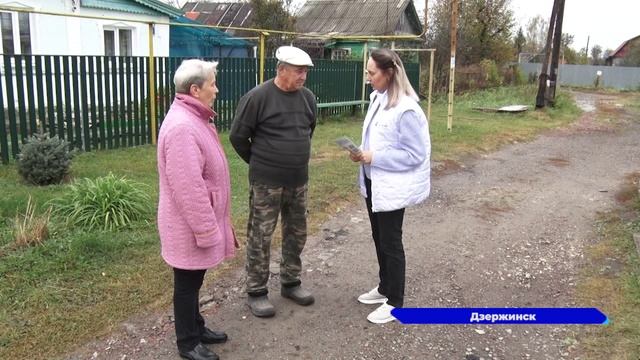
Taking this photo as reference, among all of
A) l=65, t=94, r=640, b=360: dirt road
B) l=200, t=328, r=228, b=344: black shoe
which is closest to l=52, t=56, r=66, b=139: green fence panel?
l=65, t=94, r=640, b=360: dirt road

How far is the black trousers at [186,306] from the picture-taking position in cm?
293

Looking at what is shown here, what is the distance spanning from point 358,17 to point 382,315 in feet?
101

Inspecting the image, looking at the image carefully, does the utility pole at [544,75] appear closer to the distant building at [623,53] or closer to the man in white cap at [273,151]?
the man in white cap at [273,151]

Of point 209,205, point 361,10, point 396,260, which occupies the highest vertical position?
point 361,10

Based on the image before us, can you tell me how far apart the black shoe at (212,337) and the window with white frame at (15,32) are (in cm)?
1150

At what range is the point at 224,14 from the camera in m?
32.8

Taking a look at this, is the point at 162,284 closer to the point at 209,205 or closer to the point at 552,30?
the point at 209,205

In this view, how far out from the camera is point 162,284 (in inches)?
155

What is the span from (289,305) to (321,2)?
33.3m

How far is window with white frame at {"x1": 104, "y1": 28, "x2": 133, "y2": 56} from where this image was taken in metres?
14.9

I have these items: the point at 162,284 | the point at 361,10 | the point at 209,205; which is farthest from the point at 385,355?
the point at 361,10

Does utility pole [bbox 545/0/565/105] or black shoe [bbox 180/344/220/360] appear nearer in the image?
black shoe [bbox 180/344/220/360]

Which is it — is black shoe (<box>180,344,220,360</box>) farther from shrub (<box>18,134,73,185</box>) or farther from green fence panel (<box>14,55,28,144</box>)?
green fence panel (<box>14,55,28,144</box>)

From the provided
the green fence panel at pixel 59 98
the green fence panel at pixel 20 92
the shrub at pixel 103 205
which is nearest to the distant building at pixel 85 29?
the green fence panel at pixel 59 98
